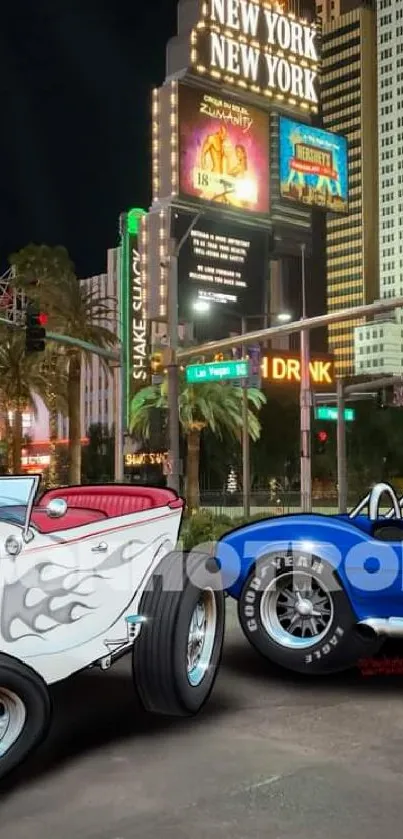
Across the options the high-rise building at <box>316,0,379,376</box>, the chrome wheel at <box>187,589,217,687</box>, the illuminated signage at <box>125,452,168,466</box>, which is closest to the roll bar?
the chrome wheel at <box>187,589,217,687</box>

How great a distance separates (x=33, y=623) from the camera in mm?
4387

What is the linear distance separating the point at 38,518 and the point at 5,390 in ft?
127

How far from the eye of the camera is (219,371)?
2109cm

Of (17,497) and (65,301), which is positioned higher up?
(65,301)

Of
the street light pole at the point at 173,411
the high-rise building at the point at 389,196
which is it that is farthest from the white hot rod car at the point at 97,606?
the high-rise building at the point at 389,196

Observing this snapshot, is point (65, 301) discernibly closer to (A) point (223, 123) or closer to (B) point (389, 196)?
(A) point (223, 123)

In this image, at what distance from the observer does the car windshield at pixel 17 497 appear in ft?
15.5

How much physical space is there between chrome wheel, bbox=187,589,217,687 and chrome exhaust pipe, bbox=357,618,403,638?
1.10 m

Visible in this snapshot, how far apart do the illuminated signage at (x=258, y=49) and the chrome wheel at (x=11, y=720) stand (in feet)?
156

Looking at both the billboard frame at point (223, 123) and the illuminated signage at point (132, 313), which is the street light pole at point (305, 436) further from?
the illuminated signage at point (132, 313)

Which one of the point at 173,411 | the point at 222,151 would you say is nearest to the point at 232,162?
the point at 222,151

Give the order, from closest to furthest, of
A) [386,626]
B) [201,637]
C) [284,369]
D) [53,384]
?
[201,637] < [386,626] < [284,369] < [53,384]

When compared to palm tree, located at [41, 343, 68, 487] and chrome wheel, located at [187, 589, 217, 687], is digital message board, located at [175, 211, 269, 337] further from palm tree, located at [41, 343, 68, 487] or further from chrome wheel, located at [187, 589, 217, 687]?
chrome wheel, located at [187, 589, 217, 687]

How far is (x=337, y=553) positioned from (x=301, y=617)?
58cm
